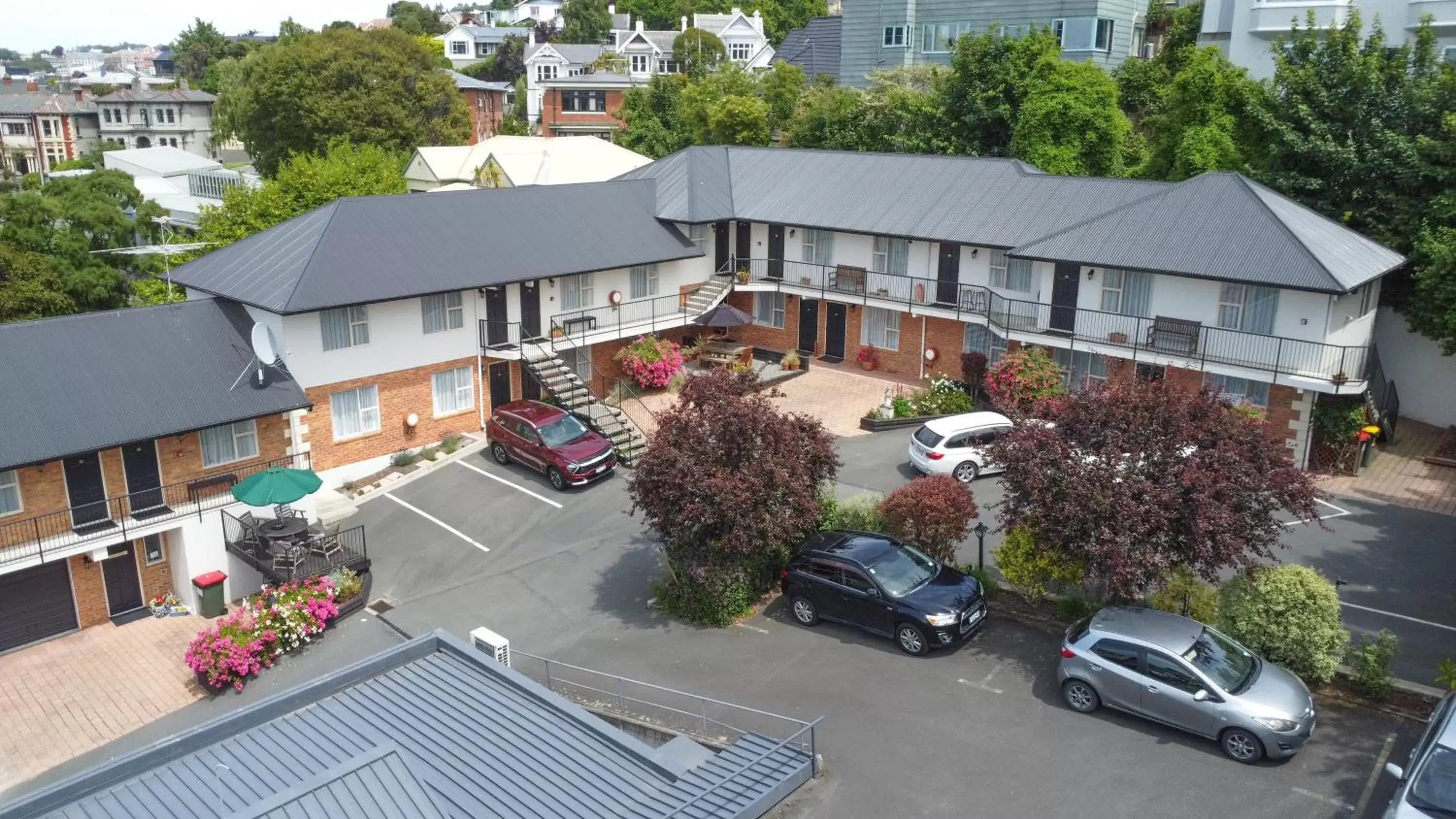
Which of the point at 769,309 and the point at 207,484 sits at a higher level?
the point at 769,309

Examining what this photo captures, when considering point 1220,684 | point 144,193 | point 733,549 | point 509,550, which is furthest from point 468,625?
point 144,193

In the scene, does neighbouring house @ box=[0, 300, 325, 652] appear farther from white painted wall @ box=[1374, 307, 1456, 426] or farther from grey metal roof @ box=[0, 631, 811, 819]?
white painted wall @ box=[1374, 307, 1456, 426]

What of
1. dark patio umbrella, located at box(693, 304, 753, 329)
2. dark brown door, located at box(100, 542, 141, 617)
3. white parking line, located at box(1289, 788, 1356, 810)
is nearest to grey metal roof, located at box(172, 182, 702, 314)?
dark patio umbrella, located at box(693, 304, 753, 329)

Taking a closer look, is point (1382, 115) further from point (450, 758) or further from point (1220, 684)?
point (450, 758)

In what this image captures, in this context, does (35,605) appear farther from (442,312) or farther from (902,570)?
(902,570)

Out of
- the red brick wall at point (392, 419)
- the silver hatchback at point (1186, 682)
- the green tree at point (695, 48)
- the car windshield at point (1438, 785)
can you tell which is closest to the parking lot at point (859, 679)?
the silver hatchback at point (1186, 682)

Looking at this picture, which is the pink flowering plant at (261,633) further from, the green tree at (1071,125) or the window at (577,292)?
the green tree at (1071,125)

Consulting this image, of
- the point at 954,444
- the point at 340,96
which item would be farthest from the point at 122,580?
the point at 340,96
